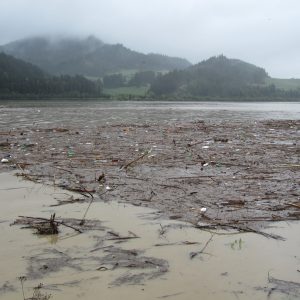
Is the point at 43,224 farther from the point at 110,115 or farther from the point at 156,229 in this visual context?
the point at 110,115

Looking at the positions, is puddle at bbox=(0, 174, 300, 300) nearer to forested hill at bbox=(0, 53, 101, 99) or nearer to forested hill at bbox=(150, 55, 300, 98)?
forested hill at bbox=(0, 53, 101, 99)

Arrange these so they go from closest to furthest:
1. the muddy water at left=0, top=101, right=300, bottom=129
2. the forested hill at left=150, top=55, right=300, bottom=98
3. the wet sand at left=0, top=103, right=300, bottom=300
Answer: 1. the wet sand at left=0, top=103, right=300, bottom=300
2. the muddy water at left=0, top=101, right=300, bottom=129
3. the forested hill at left=150, top=55, right=300, bottom=98

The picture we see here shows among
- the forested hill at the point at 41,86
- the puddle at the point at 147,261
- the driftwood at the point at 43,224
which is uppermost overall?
the forested hill at the point at 41,86

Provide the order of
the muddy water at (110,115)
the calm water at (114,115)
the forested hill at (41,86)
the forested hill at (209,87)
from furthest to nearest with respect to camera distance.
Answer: the forested hill at (209,87)
the forested hill at (41,86)
the calm water at (114,115)
the muddy water at (110,115)

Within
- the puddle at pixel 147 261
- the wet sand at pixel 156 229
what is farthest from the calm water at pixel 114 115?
the puddle at pixel 147 261

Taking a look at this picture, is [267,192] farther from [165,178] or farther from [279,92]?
[279,92]

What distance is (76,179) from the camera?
8.48 metres

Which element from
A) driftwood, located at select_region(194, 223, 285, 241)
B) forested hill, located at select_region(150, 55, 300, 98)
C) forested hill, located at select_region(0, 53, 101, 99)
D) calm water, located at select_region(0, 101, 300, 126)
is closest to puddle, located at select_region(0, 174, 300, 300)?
driftwood, located at select_region(194, 223, 285, 241)

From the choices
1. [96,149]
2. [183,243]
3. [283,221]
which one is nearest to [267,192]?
[283,221]

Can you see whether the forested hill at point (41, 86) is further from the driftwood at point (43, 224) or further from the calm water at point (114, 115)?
the driftwood at point (43, 224)

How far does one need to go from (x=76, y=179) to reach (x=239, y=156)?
553 centimetres

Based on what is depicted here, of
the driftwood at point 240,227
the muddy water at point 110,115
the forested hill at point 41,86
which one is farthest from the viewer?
the forested hill at point 41,86

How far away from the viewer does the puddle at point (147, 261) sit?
3.70 m

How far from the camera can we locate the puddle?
3.70 metres
